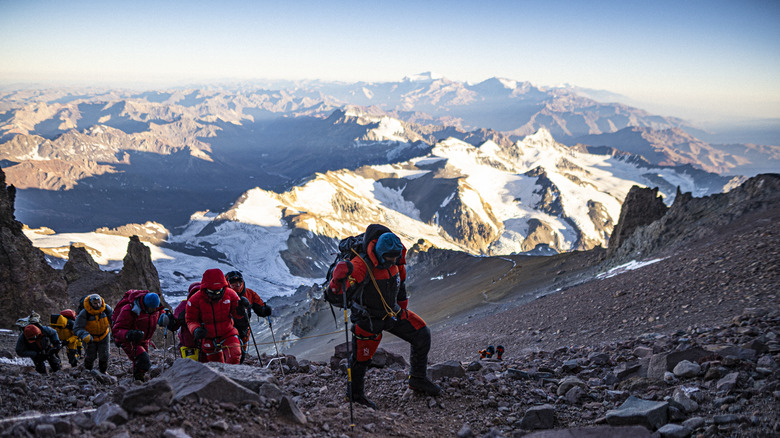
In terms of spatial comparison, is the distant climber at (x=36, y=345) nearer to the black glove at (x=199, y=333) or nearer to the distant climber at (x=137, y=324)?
the distant climber at (x=137, y=324)

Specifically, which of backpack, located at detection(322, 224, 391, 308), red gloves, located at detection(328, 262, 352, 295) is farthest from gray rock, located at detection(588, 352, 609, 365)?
red gloves, located at detection(328, 262, 352, 295)

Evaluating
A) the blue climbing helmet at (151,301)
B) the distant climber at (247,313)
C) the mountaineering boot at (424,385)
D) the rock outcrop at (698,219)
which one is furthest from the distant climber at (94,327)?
the rock outcrop at (698,219)

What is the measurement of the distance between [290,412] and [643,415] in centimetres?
450

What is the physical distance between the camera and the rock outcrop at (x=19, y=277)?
2047 centimetres

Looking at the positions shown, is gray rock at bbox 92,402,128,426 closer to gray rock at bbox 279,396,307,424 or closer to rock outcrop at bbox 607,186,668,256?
gray rock at bbox 279,396,307,424

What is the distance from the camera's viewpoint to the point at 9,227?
22516 mm

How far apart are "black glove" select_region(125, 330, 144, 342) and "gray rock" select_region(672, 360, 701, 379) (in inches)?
411

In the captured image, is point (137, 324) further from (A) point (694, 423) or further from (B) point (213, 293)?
(A) point (694, 423)

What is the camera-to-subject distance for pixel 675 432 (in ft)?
16.8

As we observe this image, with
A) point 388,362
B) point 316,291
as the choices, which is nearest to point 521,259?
point 388,362

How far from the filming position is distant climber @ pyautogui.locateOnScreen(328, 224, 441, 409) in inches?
292

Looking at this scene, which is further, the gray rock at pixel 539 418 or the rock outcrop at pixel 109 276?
the rock outcrop at pixel 109 276

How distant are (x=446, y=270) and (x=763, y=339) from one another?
69.7m

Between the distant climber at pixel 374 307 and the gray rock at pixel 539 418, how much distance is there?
1.68m
